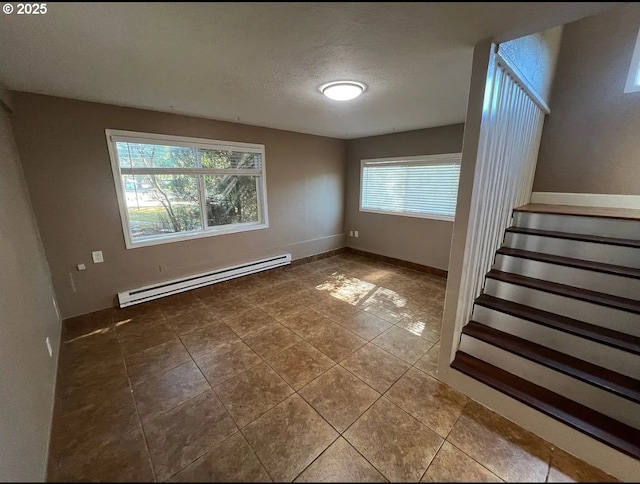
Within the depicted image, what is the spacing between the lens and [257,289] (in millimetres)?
3629

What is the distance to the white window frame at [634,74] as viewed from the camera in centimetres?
257

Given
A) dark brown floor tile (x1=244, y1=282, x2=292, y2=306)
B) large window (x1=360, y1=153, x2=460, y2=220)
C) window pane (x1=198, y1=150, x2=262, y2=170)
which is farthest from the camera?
large window (x1=360, y1=153, x2=460, y2=220)

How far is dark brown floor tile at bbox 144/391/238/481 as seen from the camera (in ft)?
4.53

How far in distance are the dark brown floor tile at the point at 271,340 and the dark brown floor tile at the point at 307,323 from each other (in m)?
0.08

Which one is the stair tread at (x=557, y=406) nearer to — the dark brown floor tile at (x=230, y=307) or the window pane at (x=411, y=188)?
the dark brown floor tile at (x=230, y=307)

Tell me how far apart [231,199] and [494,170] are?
3.31 meters

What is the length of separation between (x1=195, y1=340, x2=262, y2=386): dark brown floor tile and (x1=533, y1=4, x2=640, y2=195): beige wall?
13.2 feet

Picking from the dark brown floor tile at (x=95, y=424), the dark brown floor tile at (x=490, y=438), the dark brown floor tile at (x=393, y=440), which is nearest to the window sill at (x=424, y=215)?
the dark brown floor tile at (x=490, y=438)

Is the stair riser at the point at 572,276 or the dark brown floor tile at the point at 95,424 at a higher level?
the stair riser at the point at 572,276

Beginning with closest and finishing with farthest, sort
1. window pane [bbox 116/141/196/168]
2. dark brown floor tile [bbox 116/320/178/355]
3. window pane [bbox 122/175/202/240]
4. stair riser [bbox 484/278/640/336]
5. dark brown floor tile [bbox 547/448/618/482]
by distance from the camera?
dark brown floor tile [bbox 547/448/618/482] → stair riser [bbox 484/278/640/336] → dark brown floor tile [bbox 116/320/178/355] → window pane [bbox 116/141/196/168] → window pane [bbox 122/175/202/240]

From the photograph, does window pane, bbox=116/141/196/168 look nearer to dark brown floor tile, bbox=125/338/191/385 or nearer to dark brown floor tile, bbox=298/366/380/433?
dark brown floor tile, bbox=125/338/191/385

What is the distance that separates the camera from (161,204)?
3.21m

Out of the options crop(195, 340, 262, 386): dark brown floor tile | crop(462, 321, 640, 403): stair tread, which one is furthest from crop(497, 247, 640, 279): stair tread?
crop(195, 340, 262, 386): dark brown floor tile

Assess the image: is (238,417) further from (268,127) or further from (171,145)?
(268,127)
